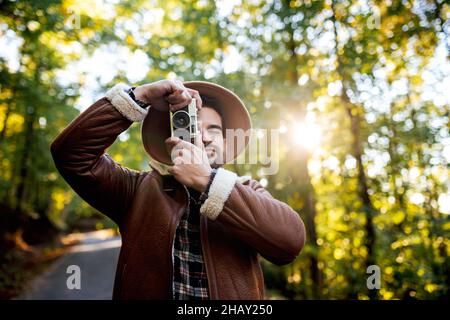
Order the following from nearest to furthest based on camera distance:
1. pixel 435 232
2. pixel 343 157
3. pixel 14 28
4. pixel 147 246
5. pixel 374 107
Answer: pixel 147 246 → pixel 14 28 → pixel 435 232 → pixel 374 107 → pixel 343 157

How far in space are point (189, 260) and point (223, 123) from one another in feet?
3.48

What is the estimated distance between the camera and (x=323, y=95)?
692 cm

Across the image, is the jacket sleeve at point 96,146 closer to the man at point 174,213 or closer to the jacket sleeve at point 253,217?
the man at point 174,213

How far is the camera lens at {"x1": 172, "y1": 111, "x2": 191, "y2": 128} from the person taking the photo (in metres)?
1.73

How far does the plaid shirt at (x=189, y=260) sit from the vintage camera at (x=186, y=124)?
→ 0.39 meters

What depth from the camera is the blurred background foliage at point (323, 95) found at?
556cm

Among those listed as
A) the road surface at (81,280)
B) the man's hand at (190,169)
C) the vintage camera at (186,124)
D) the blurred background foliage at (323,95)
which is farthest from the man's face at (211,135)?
the road surface at (81,280)

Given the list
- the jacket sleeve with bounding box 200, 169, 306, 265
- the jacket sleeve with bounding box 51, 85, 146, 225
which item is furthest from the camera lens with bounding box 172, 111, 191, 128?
the jacket sleeve with bounding box 200, 169, 306, 265

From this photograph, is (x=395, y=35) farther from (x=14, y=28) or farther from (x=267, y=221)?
(x=14, y=28)

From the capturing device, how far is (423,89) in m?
7.36

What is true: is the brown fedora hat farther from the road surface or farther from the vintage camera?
the road surface

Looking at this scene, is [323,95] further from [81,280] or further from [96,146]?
[81,280]

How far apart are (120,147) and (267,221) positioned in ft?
24.2
